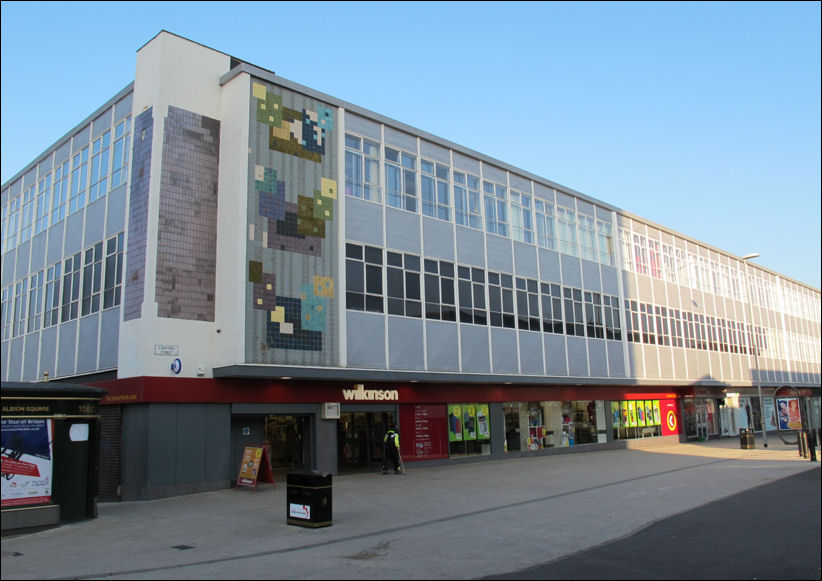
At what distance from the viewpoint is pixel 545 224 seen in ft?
108

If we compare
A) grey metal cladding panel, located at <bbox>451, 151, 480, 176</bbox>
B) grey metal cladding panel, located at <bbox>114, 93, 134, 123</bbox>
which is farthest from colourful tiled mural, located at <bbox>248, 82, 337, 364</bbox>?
grey metal cladding panel, located at <bbox>451, 151, 480, 176</bbox>

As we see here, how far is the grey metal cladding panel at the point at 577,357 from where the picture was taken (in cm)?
3259

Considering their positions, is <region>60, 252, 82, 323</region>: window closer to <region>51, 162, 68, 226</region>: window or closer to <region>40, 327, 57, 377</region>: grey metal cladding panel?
<region>40, 327, 57, 377</region>: grey metal cladding panel

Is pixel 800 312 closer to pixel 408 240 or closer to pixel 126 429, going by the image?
pixel 408 240

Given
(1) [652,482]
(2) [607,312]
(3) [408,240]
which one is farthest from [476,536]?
(2) [607,312]

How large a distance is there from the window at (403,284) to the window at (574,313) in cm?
1049

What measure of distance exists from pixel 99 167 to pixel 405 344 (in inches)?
502

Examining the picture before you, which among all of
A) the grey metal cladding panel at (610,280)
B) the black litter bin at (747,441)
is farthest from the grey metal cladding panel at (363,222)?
the black litter bin at (747,441)

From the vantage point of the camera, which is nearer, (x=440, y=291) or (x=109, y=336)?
(x=109, y=336)

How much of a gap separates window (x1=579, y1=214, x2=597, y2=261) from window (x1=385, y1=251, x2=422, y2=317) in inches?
513

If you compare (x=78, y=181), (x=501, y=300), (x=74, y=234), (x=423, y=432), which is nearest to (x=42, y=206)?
(x=78, y=181)

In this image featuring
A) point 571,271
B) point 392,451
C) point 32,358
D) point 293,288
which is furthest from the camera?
point 571,271

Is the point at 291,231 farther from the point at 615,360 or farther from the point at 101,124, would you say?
the point at 615,360

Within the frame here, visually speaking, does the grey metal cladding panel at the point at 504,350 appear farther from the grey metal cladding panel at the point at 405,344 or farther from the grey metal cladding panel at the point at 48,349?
the grey metal cladding panel at the point at 48,349
